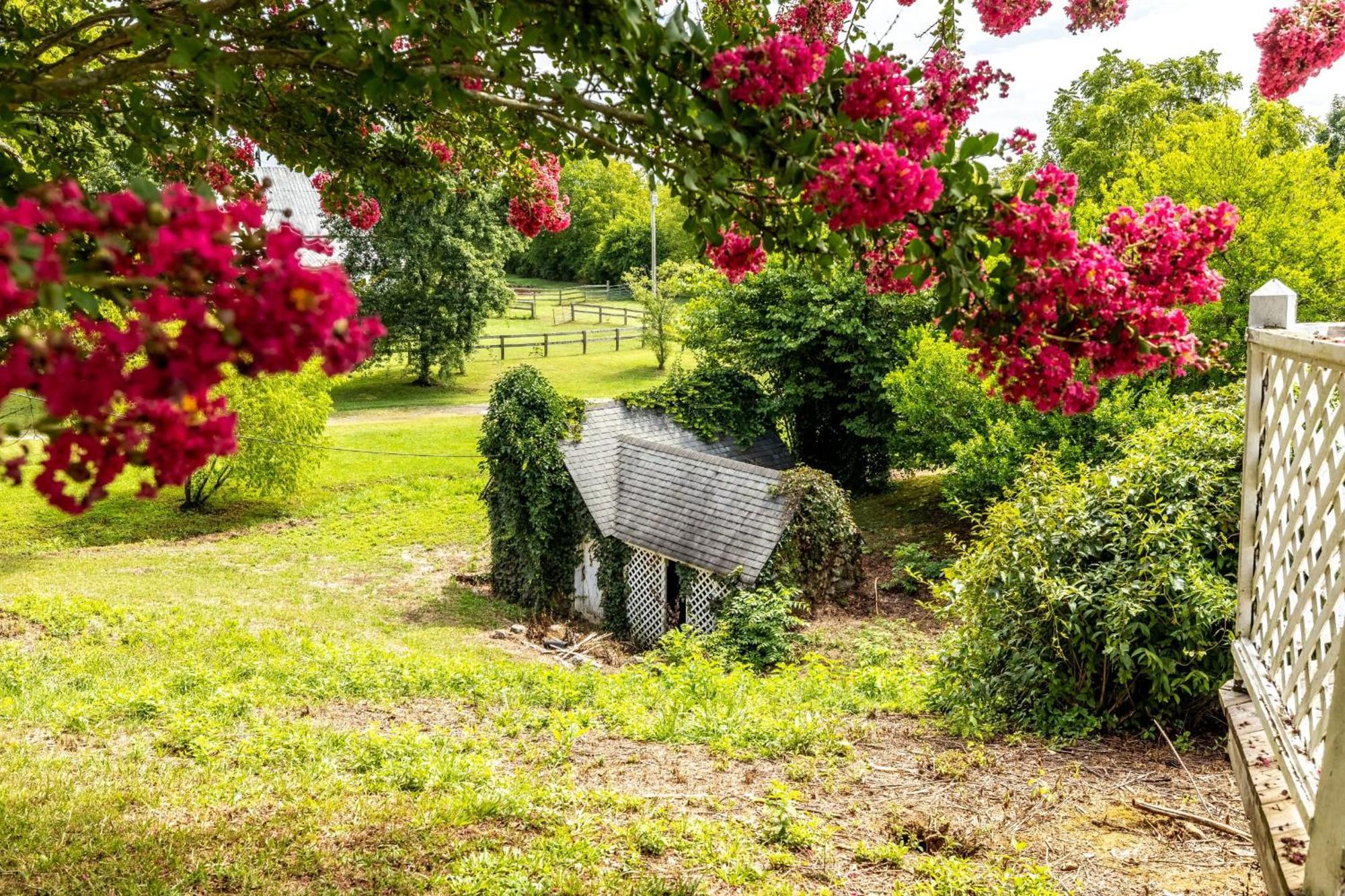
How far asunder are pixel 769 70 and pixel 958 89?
151cm

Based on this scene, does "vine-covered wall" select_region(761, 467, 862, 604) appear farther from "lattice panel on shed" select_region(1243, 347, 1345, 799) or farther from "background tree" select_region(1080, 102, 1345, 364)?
"lattice panel on shed" select_region(1243, 347, 1345, 799)

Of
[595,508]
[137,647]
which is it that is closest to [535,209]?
[137,647]

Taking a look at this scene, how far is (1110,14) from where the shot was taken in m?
5.56

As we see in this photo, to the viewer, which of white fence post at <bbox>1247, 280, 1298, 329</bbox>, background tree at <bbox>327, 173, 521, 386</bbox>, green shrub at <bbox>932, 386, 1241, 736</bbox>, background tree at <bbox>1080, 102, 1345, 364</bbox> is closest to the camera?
white fence post at <bbox>1247, 280, 1298, 329</bbox>

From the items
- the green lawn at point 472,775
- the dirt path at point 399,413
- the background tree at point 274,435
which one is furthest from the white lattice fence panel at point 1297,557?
the dirt path at point 399,413

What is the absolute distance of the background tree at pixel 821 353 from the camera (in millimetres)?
18969

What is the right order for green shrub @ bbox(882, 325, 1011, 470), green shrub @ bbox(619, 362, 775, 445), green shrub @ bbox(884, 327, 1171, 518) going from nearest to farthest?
green shrub @ bbox(884, 327, 1171, 518), green shrub @ bbox(882, 325, 1011, 470), green shrub @ bbox(619, 362, 775, 445)

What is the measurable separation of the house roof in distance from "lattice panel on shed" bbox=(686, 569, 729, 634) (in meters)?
0.24

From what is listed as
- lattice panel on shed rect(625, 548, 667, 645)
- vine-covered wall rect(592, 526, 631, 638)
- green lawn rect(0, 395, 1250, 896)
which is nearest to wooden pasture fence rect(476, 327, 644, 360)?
vine-covered wall rect(592, 526, 631, 638)

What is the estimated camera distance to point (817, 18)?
203 inches

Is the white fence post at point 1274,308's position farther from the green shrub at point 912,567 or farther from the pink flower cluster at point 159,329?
the green shrub at point 912,567

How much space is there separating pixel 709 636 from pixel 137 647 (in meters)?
5.95

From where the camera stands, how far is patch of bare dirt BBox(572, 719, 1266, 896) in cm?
390

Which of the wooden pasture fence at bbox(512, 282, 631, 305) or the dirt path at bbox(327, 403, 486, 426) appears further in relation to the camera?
the wooden pasture fence at bbox(512, 282, 631, 305)
